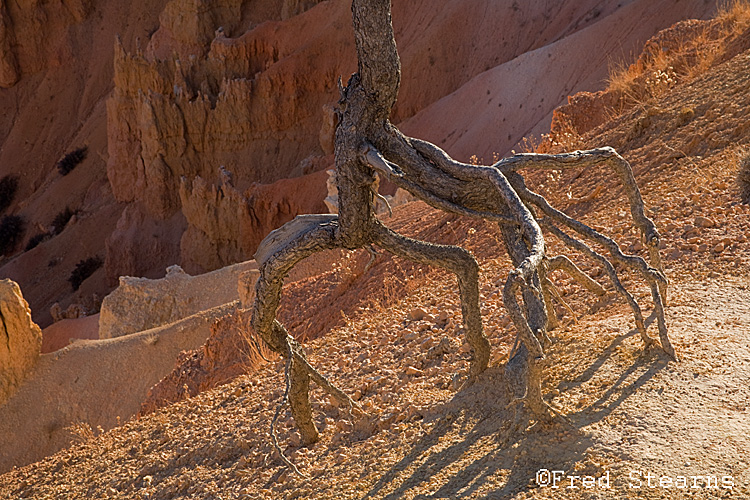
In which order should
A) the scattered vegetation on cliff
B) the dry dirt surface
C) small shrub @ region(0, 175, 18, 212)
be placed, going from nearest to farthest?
1. the dry dirt surface
2. the scattered vegetation on cliff
3. small shrub @ region(0, 175, 18, 212)

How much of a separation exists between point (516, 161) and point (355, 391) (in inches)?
86.6

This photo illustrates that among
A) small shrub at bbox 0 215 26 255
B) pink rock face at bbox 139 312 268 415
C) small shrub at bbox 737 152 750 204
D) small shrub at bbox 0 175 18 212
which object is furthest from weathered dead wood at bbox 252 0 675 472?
small shrub at bbox 0 175 18 212

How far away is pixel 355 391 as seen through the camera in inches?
198

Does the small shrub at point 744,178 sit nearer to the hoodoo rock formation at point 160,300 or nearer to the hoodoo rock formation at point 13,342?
the hoodoo rock formation at point 160,300

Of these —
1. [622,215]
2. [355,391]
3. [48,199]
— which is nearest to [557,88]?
[622,215]

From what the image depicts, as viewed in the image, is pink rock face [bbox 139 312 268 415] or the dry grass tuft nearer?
pink rock face [bbox 139 312 268 415]

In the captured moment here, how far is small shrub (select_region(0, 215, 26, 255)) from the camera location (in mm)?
32344

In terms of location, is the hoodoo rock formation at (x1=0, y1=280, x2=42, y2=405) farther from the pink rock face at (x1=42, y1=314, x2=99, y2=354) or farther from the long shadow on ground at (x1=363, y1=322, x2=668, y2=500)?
the long shadow on ground at (x1=363, y1=322, x2=668, y2=500)

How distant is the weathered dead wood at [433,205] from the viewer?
130 inches

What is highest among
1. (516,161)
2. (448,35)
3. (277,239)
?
(448,35)

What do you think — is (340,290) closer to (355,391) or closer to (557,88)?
(355,391)

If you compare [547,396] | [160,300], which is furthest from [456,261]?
[160,300]

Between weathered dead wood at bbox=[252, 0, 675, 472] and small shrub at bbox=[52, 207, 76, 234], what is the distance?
30759 mm

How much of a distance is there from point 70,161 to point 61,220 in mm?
3490
